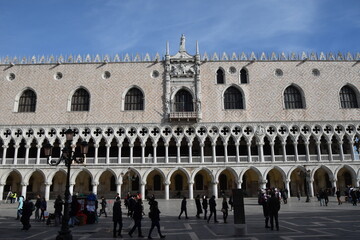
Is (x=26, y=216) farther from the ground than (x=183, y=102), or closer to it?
closer to it

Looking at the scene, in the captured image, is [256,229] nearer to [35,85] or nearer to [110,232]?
[110,232]

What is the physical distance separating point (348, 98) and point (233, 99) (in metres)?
11.7

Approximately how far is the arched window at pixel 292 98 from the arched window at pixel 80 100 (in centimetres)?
2006

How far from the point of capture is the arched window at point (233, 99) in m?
28.8

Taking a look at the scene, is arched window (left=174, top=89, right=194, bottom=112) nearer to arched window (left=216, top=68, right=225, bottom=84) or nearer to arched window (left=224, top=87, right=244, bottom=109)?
arched window (left=216, top=68, right=225, bottom=84)

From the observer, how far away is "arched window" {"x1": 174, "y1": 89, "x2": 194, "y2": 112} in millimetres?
28750

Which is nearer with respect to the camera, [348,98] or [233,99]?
[233,99]

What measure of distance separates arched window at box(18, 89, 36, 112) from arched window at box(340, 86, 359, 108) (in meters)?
31.2

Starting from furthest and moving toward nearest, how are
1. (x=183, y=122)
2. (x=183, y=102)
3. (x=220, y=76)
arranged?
(x=220, y=76) < (x=183, y=102) < (x=183, y=122)

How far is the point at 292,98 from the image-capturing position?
1147 inches

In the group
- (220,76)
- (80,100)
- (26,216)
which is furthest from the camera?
(220,76)

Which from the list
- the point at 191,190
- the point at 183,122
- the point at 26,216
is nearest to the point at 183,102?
the point at 183,122

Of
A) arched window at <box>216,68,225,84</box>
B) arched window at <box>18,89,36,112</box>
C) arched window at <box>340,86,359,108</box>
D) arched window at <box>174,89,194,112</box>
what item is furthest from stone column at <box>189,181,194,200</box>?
arched window at <box>18,89,36,112</box>

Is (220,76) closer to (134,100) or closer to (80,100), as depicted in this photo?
(134,100)
